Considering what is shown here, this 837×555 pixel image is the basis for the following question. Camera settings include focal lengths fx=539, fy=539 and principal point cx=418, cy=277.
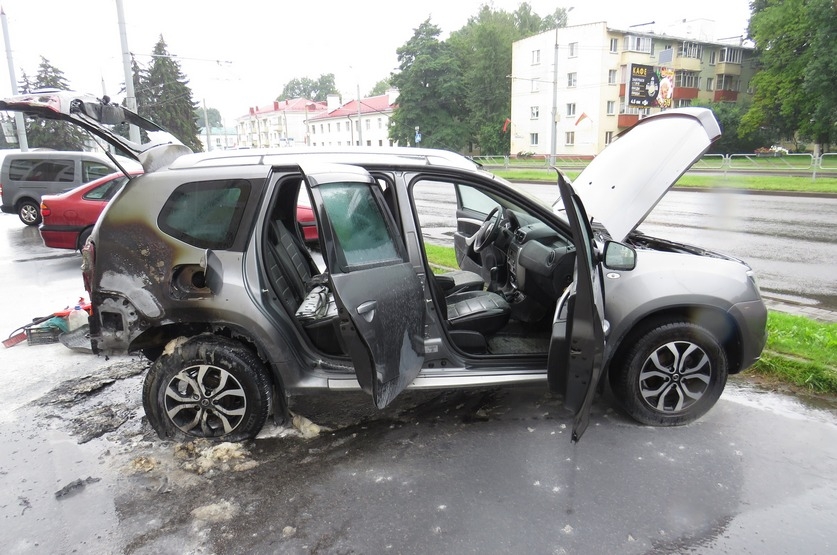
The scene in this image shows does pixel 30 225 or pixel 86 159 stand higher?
pixel 86 159

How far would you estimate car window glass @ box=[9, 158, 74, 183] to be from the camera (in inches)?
553

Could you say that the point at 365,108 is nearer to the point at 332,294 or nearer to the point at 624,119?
the point at 624,119

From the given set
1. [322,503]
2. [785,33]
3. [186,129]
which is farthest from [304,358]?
[785,33]

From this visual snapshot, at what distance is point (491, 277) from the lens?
5.04 meters

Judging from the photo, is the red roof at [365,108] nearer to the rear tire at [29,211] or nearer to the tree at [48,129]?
the tree at [48,129]

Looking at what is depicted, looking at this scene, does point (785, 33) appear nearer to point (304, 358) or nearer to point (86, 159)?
point (86, 159)

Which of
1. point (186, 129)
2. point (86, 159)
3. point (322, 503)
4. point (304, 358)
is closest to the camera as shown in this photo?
point (322, 503)

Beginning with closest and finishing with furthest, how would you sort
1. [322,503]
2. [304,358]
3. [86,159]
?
[322,503] → [304,358] → [86,159]

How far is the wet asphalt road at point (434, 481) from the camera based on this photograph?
8.70 ft

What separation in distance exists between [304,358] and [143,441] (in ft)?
4.11

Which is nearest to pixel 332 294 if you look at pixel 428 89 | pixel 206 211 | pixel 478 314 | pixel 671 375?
pixel 206 211

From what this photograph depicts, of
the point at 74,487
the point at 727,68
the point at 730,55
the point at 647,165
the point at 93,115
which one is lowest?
the point at 74,487

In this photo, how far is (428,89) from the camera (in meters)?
57.8

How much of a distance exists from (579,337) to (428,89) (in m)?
58.6
